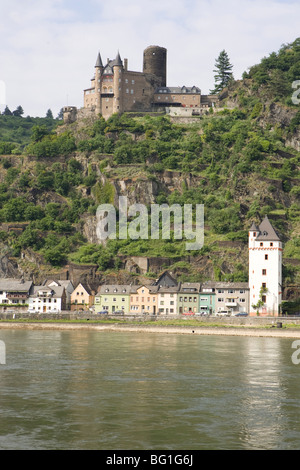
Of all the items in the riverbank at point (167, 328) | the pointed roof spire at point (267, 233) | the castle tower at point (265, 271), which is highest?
the pointed roof spire at point (267, 233)

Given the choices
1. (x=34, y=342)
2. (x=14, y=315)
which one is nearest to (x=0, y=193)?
(x=14, y=315)

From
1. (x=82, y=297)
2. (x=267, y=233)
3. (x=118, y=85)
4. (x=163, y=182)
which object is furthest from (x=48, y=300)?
(x=118, y=85)

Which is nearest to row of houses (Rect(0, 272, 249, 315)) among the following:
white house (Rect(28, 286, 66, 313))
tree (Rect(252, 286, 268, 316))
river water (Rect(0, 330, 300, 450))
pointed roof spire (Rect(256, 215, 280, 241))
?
white house (Rect(28, 286, 66, 313))

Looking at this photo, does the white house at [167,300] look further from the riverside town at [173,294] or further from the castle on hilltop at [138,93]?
the castle on hilltop at [138,93]

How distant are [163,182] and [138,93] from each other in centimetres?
2155

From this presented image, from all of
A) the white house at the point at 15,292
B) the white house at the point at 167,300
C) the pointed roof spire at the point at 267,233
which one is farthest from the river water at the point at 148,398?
the white house at the point at 15,292

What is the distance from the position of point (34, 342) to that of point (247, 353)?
59.2 ft

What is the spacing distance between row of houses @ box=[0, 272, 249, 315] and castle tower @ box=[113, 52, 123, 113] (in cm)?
3859

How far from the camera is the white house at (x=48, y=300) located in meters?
93.1

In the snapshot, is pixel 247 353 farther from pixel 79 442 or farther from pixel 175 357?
pixel 79 442

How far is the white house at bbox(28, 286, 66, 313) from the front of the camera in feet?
306

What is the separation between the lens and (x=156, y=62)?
132m

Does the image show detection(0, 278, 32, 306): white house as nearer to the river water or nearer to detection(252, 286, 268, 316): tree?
detection(252, 286, 268, 316): tree

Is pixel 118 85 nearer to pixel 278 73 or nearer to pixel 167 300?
pixel 278 73
